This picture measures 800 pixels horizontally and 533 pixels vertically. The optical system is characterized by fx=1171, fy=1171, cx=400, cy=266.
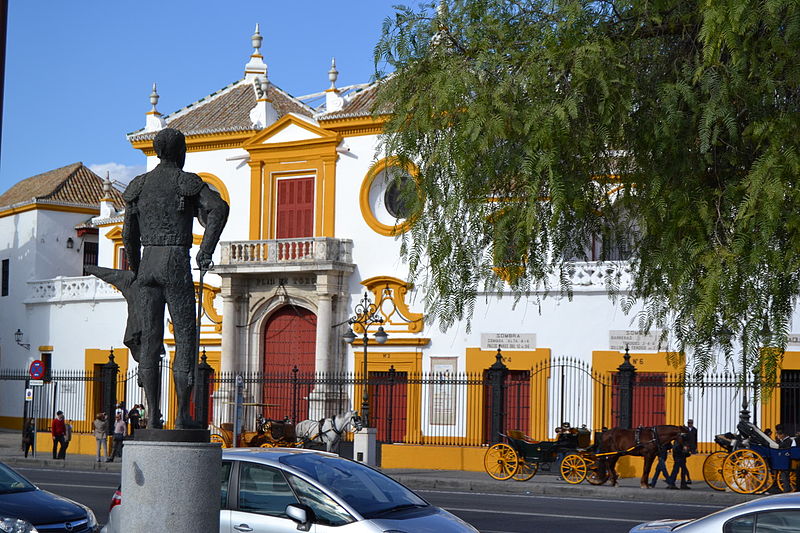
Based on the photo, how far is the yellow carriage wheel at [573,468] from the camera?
2342 centimetres

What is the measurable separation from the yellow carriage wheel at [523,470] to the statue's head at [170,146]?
16249mm

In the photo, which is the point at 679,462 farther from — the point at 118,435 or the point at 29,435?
the point at 29,435

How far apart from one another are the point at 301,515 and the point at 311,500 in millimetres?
245

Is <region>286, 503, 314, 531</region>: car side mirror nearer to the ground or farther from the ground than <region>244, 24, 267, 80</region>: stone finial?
nearer to the ground

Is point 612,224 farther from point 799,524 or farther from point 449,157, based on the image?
point 799,524

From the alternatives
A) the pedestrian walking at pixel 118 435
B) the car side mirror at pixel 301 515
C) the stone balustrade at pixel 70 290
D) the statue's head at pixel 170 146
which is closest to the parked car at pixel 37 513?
the car side mirror at pixel 301 515

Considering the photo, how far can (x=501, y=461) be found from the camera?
79.5 feet

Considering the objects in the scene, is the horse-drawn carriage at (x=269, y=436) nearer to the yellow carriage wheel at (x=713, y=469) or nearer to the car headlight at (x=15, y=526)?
the yellow carriage wheel at (x=713, y=469)

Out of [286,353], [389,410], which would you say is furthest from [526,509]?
[286,353]

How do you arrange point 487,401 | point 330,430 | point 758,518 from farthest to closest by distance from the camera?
1. point 487,401
2. point 330,430
3. point 758,518

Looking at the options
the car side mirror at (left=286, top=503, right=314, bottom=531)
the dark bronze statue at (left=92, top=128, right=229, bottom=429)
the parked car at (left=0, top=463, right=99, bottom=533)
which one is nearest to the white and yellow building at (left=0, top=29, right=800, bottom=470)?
the parked car at (left=0, top=463, right=99, bottom=533)

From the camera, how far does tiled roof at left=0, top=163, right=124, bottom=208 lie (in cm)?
4472

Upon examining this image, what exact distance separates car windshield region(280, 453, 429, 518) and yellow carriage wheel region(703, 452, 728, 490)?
47.2 ft

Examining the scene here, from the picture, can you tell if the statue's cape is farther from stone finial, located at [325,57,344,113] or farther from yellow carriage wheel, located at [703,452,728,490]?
stone finial, located at [325,57,344,113]
